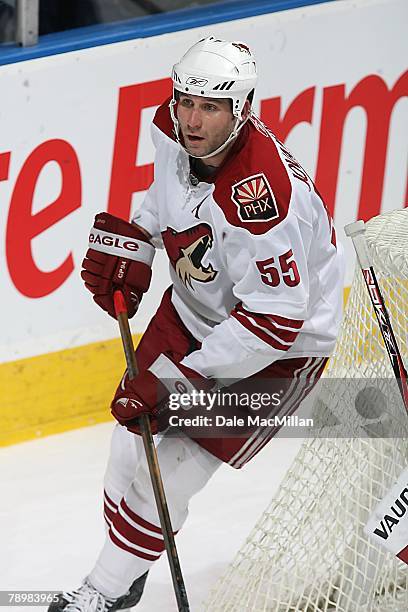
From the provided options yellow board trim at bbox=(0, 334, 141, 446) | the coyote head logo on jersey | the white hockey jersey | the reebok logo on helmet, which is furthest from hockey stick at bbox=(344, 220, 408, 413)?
yellow board trim at bbox=(0, 334, 141, 446)

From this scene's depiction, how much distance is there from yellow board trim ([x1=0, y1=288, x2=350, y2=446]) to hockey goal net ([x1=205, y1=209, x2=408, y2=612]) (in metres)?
1.02

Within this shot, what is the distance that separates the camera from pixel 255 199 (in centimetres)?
268

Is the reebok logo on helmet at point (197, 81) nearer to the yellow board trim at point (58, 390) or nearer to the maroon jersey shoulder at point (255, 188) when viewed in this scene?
the maroon jersey shoulder at point (255, 188)

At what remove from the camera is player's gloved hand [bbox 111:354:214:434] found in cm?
278

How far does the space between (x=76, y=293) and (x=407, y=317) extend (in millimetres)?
1267

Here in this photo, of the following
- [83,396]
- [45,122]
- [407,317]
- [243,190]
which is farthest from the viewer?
[83,396]

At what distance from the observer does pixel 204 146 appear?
272 centimetres

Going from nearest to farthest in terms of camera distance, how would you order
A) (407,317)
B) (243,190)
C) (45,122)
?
(243,190), (407,317), (45,122)

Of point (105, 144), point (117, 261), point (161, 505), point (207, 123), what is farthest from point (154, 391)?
point (105, 144)

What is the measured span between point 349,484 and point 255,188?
70 cm

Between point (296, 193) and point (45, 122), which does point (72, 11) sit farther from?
point (296, 193)

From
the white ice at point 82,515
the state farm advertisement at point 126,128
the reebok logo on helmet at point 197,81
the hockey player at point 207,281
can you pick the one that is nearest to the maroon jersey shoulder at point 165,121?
the hockey player at point 207,281

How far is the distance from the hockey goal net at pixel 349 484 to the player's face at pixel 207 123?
0.43 meters

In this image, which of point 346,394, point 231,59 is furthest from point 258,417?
point 231,59
